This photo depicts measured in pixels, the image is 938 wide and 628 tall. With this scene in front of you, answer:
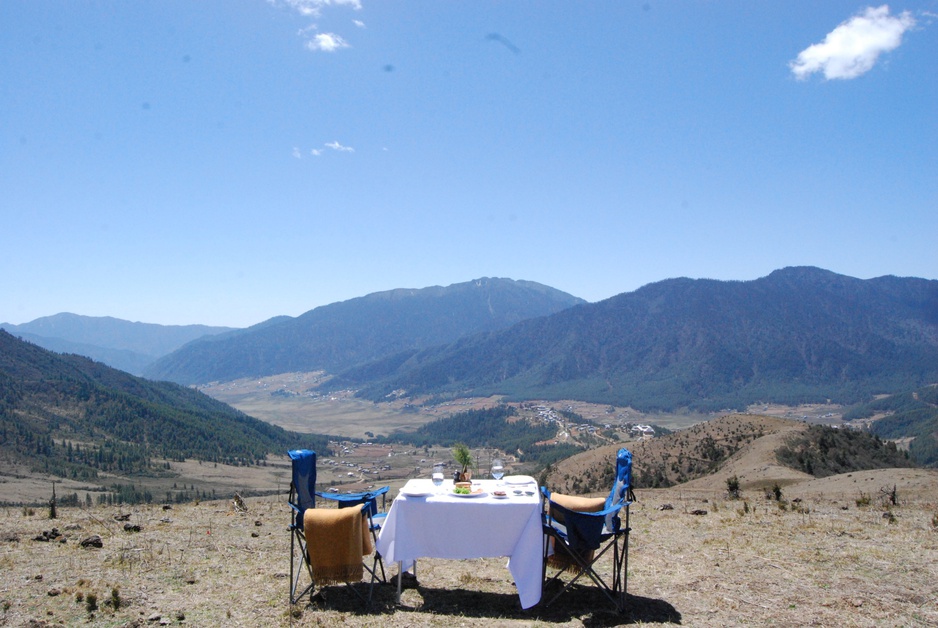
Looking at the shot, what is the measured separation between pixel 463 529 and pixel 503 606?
955mm

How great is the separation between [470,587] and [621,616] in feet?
6.26

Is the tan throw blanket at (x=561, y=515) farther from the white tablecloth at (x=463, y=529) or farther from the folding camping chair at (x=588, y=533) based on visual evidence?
the white tablecloth at (x=463, y=529)

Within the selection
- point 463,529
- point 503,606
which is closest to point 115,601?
point 463,529

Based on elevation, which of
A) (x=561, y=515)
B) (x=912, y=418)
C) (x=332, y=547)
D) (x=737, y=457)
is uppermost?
(x=561, y=515)

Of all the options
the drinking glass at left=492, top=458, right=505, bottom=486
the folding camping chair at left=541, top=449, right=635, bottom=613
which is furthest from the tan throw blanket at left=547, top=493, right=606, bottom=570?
the drinking glass at left=492, top=458, right=505, bottom=486

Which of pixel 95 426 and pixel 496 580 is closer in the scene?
pixel 496 580

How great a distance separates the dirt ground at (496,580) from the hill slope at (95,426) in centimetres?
8179

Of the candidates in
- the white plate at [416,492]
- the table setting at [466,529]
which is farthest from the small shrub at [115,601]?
the white plate at [416,492]

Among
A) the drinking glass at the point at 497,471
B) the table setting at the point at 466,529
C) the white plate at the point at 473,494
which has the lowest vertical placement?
the table setting at the point at 466,529

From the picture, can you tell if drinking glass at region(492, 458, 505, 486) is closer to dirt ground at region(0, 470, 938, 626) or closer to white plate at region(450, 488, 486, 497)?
white plate at region(450, 488, 486, 497)

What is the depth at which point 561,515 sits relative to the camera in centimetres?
686

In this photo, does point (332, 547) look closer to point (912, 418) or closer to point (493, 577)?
point (493, 577)

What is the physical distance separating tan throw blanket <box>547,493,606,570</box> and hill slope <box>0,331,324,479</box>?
284 ft

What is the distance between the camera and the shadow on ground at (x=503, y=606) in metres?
6.24
